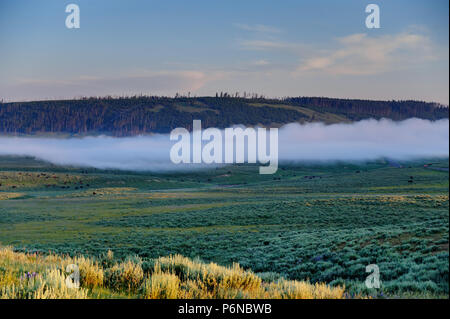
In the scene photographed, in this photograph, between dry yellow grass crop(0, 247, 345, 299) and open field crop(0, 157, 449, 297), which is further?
open field crop(0, 157, 449, 297)

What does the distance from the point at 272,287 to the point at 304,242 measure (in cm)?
1386

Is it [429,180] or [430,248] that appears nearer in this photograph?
[430,248]

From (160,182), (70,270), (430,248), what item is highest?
(70,270)

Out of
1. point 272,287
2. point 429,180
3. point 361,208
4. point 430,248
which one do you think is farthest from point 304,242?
point 429,180

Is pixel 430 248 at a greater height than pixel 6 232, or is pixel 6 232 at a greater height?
pixel 430 248

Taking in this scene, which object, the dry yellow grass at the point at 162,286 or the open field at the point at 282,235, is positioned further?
the open field at the point at 282,235

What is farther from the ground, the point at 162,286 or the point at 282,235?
the point at 162,286

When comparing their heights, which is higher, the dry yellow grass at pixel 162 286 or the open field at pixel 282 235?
the dry yellow grass at pixel 162 286

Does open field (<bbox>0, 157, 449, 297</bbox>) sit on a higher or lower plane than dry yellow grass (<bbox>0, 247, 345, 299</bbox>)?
lower

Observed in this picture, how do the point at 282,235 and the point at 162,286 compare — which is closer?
the point at 162,286

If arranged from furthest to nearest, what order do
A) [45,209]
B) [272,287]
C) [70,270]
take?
[45,209], [70,270], [272,287]
